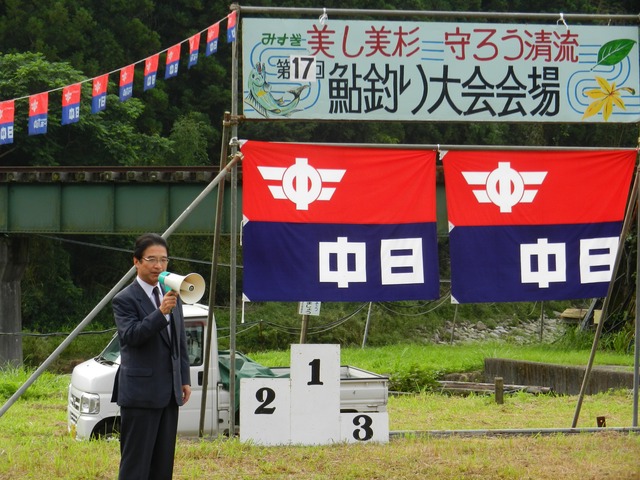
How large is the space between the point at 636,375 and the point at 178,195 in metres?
20.2

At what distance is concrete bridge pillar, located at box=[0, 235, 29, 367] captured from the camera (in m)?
34.5

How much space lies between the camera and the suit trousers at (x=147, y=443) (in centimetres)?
657

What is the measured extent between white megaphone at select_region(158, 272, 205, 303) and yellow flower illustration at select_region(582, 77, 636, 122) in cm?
590

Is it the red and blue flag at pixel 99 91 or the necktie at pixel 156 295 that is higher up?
the red and blue flag at pixel 99 91

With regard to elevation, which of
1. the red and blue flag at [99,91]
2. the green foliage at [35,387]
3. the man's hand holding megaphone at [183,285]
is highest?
the red and blue flag at [99,91]

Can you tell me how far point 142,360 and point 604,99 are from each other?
6.58 meters

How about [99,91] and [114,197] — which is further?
[114,197]

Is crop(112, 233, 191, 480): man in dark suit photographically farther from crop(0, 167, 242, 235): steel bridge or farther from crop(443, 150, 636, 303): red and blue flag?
crop(0, 167, 242, 235): steel bridge

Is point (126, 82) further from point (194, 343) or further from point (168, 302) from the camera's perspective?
point (168, 302)

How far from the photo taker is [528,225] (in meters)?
10.8

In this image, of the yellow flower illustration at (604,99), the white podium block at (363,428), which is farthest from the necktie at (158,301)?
the yellow flower illustration at (604,99)

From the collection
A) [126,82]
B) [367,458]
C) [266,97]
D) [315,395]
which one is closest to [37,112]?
[126,82]

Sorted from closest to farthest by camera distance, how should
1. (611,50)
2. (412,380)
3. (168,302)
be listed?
(168,302)
(611,50)
(412,380)

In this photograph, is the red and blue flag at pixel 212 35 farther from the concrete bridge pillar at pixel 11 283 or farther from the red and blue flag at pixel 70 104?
the concrete bridge pillar at pixel 11 283
